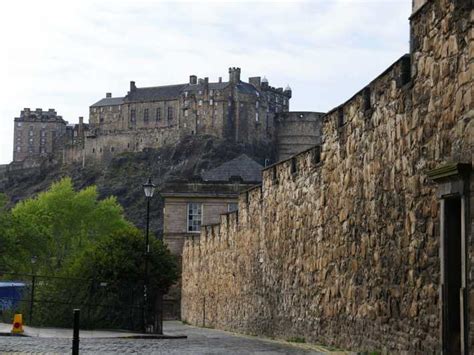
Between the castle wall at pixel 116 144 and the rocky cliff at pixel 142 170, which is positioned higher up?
the castle wall at pixel 116 144

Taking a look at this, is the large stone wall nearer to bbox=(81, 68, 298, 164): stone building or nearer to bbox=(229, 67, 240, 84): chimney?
bbox=(81, 68, 298, 164): stone building

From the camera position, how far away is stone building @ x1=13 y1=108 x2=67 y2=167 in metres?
178

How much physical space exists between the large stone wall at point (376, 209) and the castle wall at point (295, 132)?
105 meters

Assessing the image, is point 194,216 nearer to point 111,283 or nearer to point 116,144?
point 111,283

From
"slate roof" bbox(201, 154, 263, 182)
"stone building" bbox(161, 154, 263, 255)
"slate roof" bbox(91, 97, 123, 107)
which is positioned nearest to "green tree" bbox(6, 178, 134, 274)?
"slate roof" bbox(201, 154, 263, 182)

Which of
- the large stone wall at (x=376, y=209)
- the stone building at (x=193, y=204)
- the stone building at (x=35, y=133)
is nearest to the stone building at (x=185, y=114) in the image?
the stone building at (x=35, y=133)

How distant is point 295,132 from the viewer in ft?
429

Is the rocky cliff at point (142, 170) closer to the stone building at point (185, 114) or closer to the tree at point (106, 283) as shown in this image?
the stone building at point (185, 114)

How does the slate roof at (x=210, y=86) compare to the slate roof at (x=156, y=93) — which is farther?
the slate roof at (x=156, y=93)

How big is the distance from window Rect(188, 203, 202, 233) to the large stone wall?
28.8m

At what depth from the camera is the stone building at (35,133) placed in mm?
177750

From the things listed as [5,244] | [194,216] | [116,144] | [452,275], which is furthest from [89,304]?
[116,144]

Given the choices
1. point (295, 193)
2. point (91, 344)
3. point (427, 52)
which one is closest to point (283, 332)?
point (295, 193)

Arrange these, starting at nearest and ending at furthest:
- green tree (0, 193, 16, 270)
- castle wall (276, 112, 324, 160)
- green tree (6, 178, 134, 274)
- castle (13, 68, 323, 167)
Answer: green tree (0, 193, 16, 270) → green tree (6, 178, 134, 274) → castle wall (276, 112, 324, 160) → castle (13, 68, 323, 167)
